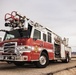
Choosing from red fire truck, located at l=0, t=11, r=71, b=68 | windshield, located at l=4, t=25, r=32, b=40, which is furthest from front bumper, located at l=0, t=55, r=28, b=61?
windshield, located at l=4, t=25, r=32, b=40

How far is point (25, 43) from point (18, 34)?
1307 mm

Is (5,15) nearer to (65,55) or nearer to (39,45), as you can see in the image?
(39,45)

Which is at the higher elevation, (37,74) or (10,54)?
(10,54)

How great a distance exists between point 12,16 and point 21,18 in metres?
0.53

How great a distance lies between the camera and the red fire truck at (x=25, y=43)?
1128 centimetres

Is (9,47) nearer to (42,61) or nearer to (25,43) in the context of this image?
(25,43)

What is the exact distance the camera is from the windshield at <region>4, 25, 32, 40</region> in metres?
12.0

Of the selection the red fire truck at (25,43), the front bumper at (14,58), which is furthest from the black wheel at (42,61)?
the front bumper at (14,58)

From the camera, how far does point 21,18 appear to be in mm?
12023

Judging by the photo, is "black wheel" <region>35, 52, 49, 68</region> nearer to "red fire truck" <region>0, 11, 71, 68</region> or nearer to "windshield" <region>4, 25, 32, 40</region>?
"red fire truck" <region>0, 11, 71, 68</region>

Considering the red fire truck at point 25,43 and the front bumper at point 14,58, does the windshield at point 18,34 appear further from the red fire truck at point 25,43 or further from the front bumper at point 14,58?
the front bumper at point 14,58

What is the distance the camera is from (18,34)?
1241 centimetres

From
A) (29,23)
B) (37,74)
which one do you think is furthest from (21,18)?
(37,74)

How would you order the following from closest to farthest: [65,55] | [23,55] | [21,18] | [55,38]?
[23,55] < [21,18] < [55,38] < [65,55]
